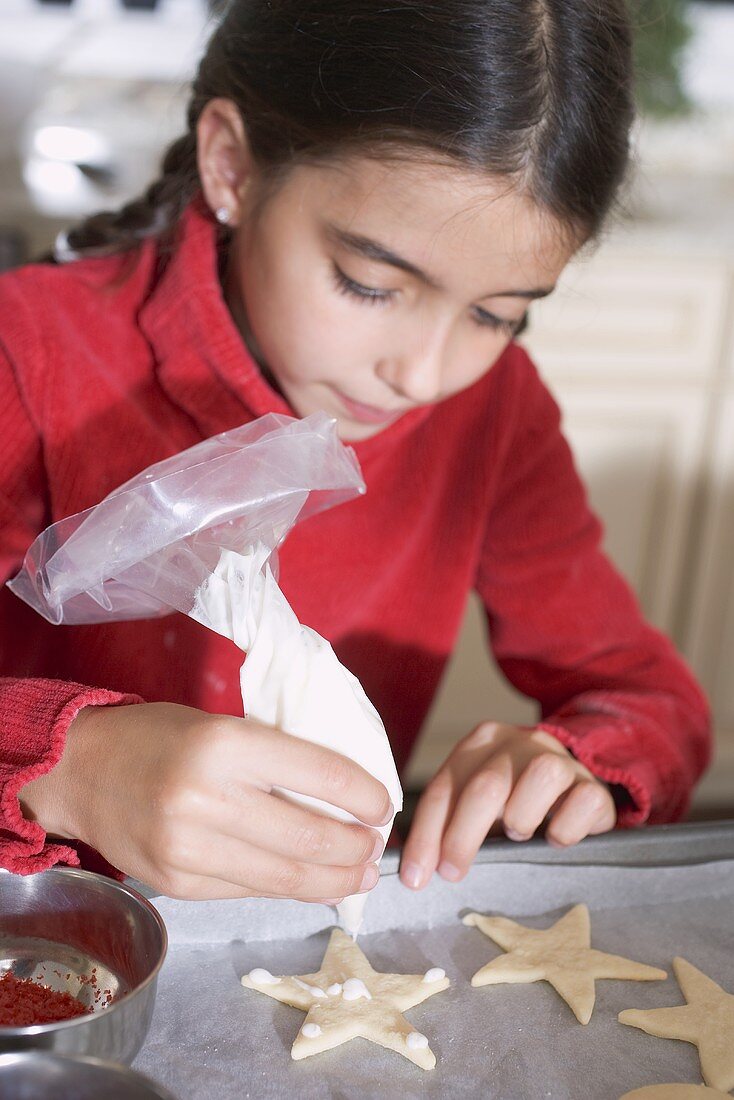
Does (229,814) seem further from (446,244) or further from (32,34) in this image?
(32,34)

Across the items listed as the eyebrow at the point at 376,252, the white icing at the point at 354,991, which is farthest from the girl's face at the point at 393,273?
the white icing at the point at 354,991

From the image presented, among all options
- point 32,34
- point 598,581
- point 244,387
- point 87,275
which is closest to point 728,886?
point 598,581

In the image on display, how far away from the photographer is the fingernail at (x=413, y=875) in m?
0.64

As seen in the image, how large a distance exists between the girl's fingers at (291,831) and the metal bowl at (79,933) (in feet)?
0.20

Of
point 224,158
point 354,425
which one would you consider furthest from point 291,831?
point 224,158

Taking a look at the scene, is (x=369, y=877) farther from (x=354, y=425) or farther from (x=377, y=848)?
(x=354, y=425)

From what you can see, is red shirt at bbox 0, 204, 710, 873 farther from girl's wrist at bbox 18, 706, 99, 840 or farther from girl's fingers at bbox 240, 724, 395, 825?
girl's fingers at bbox 240, 724, 395, 825

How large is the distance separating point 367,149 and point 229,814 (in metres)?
0.39

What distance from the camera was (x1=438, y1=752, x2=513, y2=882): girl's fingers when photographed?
0.65 m

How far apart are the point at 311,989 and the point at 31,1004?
0.45ft

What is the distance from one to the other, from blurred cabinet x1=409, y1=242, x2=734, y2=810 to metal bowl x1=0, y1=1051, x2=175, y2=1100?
1318 mm

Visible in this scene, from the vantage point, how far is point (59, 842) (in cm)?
58

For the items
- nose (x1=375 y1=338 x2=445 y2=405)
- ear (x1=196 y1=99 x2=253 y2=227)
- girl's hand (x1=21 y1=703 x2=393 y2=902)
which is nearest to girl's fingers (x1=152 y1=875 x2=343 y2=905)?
girl's hand (x1=21 y1=703 x2=393 y2=902)

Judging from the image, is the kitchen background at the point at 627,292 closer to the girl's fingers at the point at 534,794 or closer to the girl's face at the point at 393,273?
the girl's face at the point at 393,273
